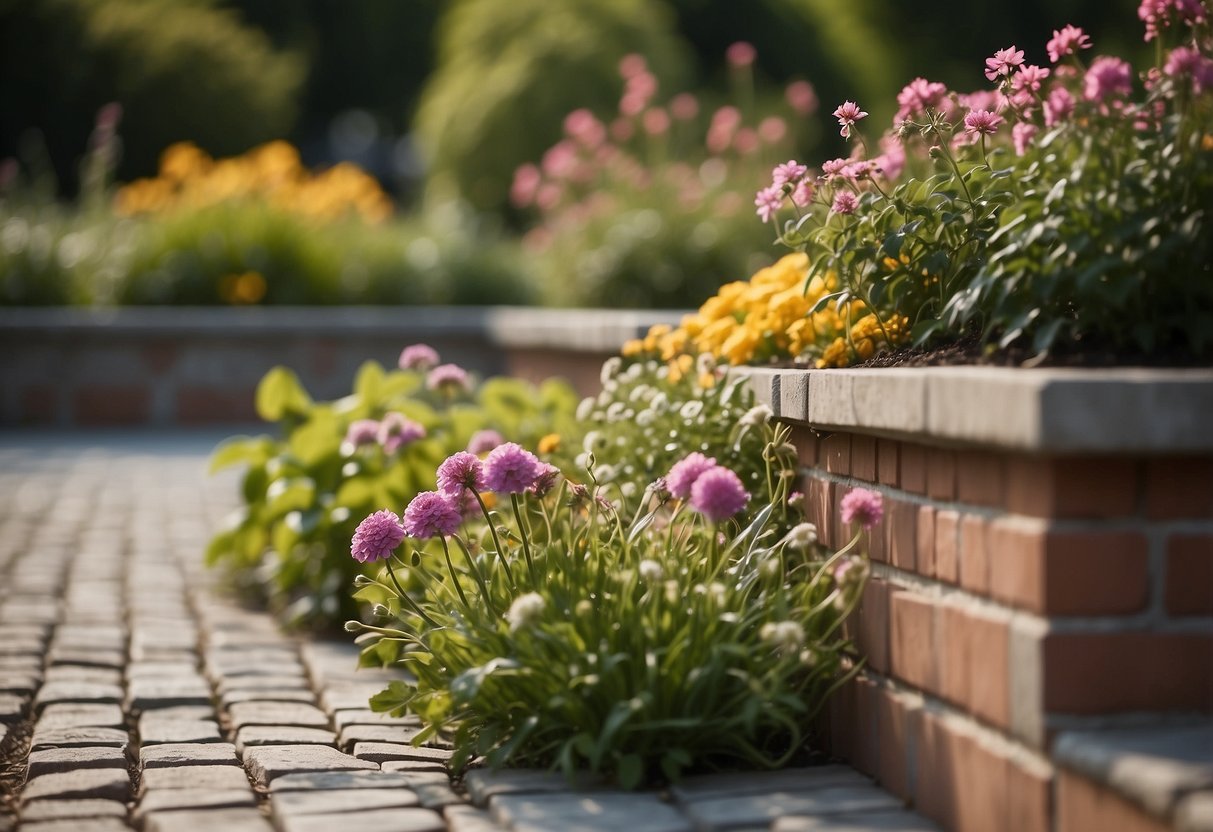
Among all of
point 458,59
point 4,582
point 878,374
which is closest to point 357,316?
point 4,582

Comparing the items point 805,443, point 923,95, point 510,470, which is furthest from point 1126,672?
point 923,95

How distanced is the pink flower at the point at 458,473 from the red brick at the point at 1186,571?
1283 millimetres

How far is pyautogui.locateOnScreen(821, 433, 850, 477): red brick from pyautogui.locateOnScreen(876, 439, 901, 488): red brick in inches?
6.0

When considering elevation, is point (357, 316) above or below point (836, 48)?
below

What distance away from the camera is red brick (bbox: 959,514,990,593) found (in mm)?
2262

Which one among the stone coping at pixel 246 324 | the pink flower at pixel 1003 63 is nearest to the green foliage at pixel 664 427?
the pink flower at pixel 1003 63

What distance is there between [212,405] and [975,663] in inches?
306

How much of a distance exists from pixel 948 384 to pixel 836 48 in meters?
27.2

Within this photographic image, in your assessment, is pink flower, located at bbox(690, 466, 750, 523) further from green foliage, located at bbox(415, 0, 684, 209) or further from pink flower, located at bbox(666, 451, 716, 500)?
green foliage, located at bbox(415, 0, 684, 209)

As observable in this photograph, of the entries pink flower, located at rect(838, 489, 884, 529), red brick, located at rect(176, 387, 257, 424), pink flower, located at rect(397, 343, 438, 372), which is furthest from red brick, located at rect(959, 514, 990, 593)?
red brick, located at rect(176, 387, 257, 424)

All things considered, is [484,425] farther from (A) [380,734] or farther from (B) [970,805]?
(B) [970,805]

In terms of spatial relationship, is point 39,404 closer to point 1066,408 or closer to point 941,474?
point 941,474

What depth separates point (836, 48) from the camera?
92.5 feet

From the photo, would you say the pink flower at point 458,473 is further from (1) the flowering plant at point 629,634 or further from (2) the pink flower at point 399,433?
(2) the pink flower at point 399,433
